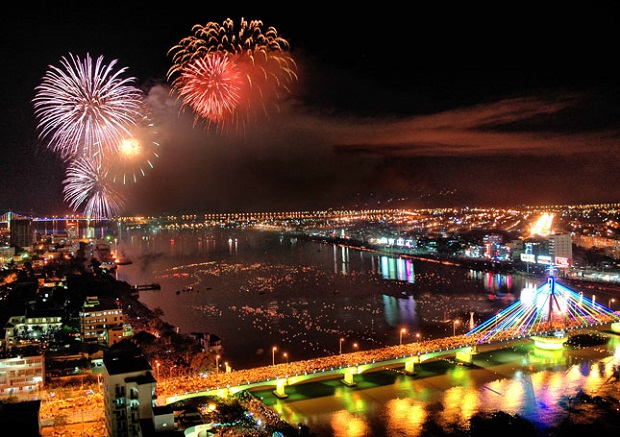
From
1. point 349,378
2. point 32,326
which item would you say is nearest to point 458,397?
point 349,378

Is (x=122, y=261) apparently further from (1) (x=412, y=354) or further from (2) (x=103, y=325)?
(1) (x=412, y=354)

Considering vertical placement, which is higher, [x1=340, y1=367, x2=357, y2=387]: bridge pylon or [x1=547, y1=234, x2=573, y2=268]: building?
[x1=547, y1=234, x2=573, y2=268]: building

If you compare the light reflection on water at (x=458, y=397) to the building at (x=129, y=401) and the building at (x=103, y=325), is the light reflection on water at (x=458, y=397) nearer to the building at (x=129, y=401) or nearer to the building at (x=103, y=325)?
the building at (x=129, y=401)

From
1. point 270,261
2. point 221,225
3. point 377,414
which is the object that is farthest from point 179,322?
point 221,225

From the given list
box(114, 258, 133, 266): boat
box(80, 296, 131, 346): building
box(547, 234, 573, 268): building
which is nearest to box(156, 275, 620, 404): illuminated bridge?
box(80, 296, 131, 346): building

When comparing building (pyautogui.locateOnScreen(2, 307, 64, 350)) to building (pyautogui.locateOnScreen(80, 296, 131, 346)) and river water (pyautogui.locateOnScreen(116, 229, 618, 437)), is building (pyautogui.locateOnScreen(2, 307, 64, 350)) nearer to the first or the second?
building (pyautogui.locateOnScreen(80, 296, 131, 346))

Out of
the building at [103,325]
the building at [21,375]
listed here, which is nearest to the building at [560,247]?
the building at [103,325]
